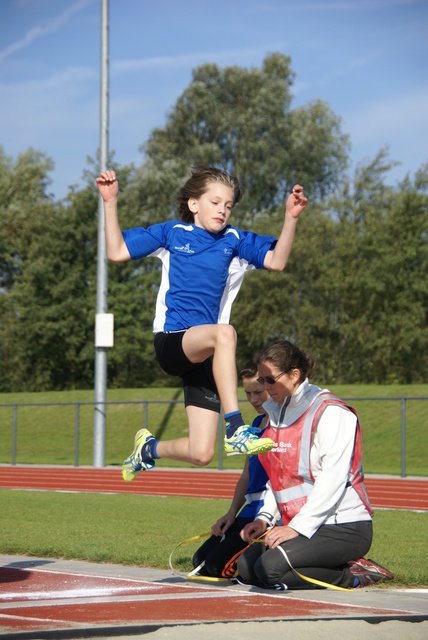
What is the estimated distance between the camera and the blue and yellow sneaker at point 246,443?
18.2ft

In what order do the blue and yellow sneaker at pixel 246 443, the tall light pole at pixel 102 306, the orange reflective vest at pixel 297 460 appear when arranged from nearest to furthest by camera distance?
the blue and yellow sneaker at pixel 246 443 → the orange reflective vest at pixel 297 460 → the tall light pole at pixel 102 306

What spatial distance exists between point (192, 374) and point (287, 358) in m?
0.61

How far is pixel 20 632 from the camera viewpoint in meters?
4.21

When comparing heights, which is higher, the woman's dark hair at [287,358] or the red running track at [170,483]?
the woman's dark hair at [287,358]

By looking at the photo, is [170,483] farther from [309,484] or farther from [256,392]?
[309,484]

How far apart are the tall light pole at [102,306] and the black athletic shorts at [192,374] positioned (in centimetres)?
1605

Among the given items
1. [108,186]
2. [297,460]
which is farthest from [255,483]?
[108,186]

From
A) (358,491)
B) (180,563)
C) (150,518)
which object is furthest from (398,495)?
(358,491)

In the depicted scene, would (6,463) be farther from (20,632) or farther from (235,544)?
(20,632)

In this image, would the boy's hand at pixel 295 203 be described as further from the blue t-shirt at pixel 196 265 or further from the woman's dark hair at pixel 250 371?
the woman's dark hair at pixel 250 371

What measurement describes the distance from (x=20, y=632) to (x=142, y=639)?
0.51 metres

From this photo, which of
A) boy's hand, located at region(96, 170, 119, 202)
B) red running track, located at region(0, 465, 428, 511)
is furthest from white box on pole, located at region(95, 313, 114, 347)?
boy's hand, located at region(96, 170, 119, 202)

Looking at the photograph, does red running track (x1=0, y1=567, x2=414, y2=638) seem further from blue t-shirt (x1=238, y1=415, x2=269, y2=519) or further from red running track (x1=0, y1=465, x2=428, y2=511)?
red running track (x1=0, y1=465, x2=428, y2=511)

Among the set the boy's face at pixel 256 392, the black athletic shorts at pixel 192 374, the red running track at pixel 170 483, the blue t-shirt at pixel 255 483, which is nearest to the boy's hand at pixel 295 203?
the black athletic shorts at pixel 192 374
